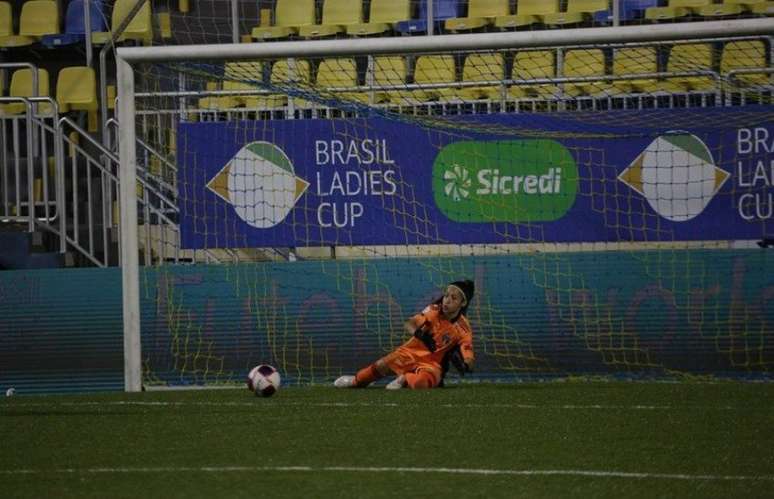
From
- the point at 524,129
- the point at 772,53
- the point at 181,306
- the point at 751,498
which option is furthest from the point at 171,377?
the point at 751,498

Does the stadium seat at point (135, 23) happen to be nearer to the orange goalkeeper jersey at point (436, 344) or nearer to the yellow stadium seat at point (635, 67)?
the yellow stadium seat at point (635, 67)

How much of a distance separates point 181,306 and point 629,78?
14.0 feet

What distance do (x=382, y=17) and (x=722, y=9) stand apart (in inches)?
149

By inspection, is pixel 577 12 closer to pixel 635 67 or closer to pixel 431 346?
pixel 635 67

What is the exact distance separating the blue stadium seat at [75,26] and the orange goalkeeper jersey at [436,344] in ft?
25.0

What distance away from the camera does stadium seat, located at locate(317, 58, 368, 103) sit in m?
13.5

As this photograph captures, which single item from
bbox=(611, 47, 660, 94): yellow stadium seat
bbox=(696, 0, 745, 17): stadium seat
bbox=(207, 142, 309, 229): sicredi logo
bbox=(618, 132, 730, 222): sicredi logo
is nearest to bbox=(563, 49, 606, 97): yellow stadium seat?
bbox=(611, 47, 660, 94): yellow stadium seat

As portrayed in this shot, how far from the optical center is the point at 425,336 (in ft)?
35.2

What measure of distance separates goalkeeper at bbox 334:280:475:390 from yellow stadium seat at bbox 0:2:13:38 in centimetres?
821

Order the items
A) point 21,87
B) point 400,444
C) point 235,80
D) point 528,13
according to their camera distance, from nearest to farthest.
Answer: point 400,444 → point 235,80 → point 528,13 → point 21,87

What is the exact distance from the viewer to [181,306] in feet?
38.9

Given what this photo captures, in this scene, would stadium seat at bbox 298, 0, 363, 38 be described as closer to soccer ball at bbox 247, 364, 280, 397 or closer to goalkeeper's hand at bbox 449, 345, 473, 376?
goalkeeper's hand at bbox 449, 345, 473, 376

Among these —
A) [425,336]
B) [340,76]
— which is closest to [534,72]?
Answer: [340,76]

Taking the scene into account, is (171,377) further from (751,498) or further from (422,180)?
(751,498)
